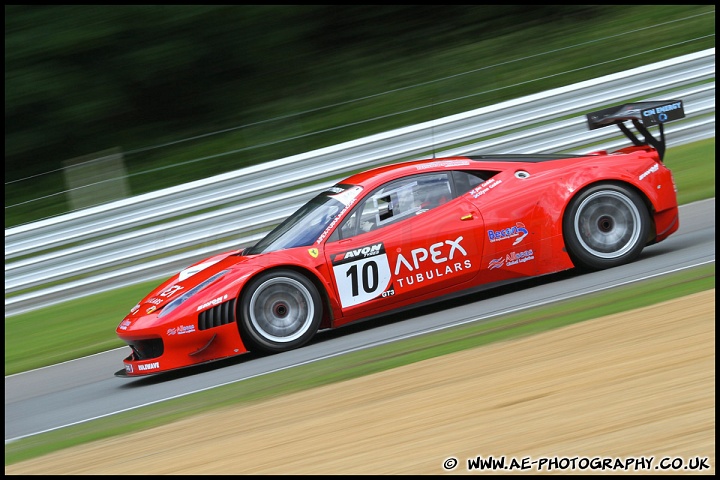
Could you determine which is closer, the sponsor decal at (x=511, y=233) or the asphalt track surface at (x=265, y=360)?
the asphalt track surface at (x=265, y=360)

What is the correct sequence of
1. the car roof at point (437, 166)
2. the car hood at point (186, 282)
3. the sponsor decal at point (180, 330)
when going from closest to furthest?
the sponsor decal at point (180, 330), the car hood at point (186, 282), the car roof at point (437, 166)

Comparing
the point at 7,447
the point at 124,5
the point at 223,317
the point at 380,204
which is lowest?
the point at 7,447

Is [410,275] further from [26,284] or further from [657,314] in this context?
[26,284]

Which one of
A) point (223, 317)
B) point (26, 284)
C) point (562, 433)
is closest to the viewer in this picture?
point (562, 433)

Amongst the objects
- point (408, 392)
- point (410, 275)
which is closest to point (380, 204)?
point (410, 275)

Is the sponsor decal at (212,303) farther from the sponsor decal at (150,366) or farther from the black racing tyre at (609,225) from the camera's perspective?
the black racing tyre at (609,225)

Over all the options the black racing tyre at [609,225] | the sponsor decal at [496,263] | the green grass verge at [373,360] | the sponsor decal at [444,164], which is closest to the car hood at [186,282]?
the green grass verge at [373,360]

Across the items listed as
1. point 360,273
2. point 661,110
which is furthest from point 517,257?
point 661,110

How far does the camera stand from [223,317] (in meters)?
6.69

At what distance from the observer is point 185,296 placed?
679cm

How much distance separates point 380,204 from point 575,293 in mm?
1637

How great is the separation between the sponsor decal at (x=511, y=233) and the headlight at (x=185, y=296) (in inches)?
82.3

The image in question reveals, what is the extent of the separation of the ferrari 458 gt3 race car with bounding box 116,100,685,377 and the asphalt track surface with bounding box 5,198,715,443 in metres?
0.15

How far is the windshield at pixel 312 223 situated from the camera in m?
7.05
